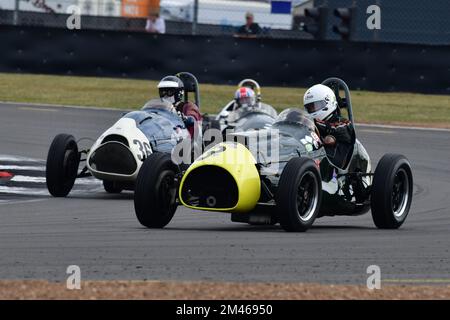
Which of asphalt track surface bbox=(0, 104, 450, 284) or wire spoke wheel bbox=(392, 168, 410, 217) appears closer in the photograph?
asphalt track surface bbox=(0, 104, 450, 284)

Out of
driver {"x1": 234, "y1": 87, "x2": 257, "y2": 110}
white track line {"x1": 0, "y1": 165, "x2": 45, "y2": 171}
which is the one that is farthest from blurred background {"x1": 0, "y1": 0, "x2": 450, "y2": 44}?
white track line {"x1": 0, "y1": 165, "x2": 45, "y2": 171}

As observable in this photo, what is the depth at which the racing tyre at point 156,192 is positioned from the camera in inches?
413

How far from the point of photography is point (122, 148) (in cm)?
1327

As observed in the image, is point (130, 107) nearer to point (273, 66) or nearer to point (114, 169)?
point (273, 66)

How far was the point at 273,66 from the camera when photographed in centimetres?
2644

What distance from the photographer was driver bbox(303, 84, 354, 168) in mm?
11781

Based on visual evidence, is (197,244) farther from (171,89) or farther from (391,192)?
(171,89)

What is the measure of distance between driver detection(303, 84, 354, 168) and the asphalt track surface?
2.38ft

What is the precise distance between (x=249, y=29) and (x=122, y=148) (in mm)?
15231

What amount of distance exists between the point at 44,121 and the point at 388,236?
1256 cm

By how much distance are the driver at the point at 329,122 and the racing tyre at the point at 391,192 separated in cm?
61

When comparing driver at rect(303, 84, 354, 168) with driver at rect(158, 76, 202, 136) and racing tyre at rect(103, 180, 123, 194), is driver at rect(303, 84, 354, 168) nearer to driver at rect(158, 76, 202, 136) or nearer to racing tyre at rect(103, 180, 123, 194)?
driver at rect(158, 76, 202, 136)

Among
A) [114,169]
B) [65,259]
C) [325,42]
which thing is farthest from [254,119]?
[65,259]

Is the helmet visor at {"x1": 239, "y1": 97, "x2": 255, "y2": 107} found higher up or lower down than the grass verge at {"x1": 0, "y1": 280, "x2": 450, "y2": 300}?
higher up
